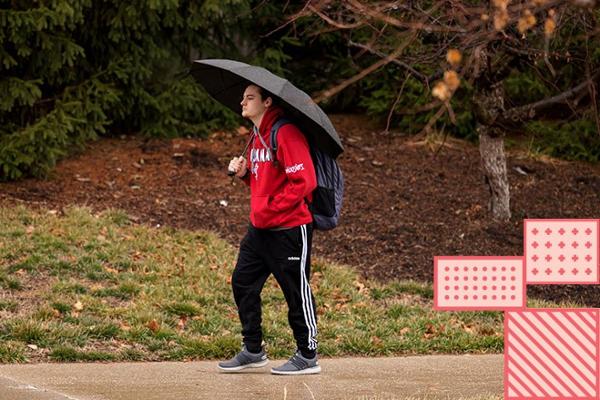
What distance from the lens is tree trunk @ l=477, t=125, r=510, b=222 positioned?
1085 cm

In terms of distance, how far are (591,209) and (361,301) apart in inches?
147

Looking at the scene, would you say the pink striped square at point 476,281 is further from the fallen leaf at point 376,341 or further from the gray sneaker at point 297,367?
the fallen leaf at point 376,341

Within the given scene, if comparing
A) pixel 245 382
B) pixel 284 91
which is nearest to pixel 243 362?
pixel 245 382

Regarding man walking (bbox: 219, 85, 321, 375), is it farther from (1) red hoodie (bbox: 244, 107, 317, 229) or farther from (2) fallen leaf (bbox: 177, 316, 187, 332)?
(2) fallen leaf (bbox: 177, 316, 187, 332)

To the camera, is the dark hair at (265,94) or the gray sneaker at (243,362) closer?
the dark hair at (265,94)

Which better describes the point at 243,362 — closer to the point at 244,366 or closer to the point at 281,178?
the point at 244,366

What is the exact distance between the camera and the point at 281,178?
636 centimetres

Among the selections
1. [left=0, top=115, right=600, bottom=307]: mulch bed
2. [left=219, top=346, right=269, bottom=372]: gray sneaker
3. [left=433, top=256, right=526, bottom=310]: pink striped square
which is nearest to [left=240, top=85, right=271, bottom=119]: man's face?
[left=219, top=346, right=269, bottom=372]: gray sneaker

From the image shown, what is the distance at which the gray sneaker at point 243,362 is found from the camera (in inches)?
267

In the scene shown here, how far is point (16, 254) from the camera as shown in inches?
365

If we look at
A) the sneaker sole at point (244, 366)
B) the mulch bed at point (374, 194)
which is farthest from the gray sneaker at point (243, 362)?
the mulch bed at point (374, 194)

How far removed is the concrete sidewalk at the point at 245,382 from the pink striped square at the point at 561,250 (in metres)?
1.61

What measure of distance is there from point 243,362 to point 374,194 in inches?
206

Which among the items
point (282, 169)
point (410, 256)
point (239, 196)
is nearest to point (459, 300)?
point (282, 169)
